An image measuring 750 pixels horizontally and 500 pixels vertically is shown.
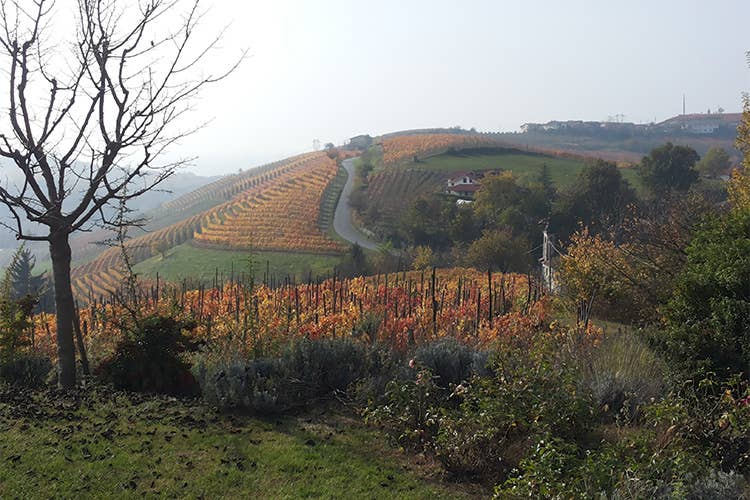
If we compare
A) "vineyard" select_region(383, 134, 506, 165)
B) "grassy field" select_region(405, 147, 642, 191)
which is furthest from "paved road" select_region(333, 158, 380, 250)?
"grassy field" select_region(405, 147, 642, 191)

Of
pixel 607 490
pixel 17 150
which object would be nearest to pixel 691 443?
pixel 607 490

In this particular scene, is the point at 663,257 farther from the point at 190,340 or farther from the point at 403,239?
the point at 403,239

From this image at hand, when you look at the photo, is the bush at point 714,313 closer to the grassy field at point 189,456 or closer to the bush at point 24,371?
the grassy field at point 189,456

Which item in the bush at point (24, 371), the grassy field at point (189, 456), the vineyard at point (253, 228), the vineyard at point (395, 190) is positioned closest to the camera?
the grassy field at point (189, 456)

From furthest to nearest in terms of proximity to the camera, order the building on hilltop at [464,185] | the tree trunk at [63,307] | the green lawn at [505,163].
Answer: the green lawn at [505,163], the building on hilltop at [464,185], the tree trunk at [63,307]

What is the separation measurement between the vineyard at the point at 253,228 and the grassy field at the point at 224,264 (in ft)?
3.73

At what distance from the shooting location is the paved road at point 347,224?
50.6m

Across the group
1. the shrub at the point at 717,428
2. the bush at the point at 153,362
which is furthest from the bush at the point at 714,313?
the bush at the point at 153,362

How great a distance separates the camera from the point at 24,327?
7391 mm

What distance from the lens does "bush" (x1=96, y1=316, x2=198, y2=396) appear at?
6.52 m

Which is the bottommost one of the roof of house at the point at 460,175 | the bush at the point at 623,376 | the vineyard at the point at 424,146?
the bush at the point at 623,376

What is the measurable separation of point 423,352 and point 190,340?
2.61m

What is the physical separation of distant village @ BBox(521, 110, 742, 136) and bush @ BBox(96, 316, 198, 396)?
128 meters

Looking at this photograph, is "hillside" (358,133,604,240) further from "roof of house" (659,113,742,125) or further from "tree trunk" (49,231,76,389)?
"roof of house" (659,113,742,125)
